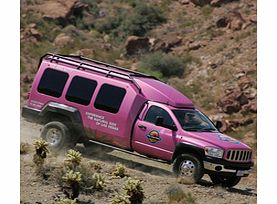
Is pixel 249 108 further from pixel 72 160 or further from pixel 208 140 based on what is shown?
pixel 72 160

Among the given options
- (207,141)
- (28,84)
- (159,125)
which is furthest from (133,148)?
(28,84)

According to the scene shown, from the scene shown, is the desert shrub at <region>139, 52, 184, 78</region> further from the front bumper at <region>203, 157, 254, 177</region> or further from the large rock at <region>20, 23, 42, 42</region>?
the front bumper at <region>203, 157, 254, 177</region>

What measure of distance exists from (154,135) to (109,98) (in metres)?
1.55

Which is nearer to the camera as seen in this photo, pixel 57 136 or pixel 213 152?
pixel 213 152

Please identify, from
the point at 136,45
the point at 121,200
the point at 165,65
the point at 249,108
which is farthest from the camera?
the point at 136,45

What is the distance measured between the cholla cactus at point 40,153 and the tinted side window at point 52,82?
2.11 meters

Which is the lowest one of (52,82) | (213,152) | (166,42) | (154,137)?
(213,152)

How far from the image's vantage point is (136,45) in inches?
1192

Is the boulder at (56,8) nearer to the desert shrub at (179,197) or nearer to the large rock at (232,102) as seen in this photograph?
the large rock at (232,102)

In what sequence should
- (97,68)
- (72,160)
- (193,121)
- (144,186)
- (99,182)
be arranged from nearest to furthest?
1. (99,182)
2. (72,160)
3. (144,186)
4. (193,121)
5. (97,68)

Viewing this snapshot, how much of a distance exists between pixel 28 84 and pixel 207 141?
1191 cm

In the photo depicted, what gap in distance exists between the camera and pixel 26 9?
3291 centimetres

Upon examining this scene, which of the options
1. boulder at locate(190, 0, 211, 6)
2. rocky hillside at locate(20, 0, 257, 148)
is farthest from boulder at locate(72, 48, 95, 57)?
boulder at locate(190, 0, 211, 6)

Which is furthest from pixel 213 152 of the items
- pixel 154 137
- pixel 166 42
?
pixel 166 42
